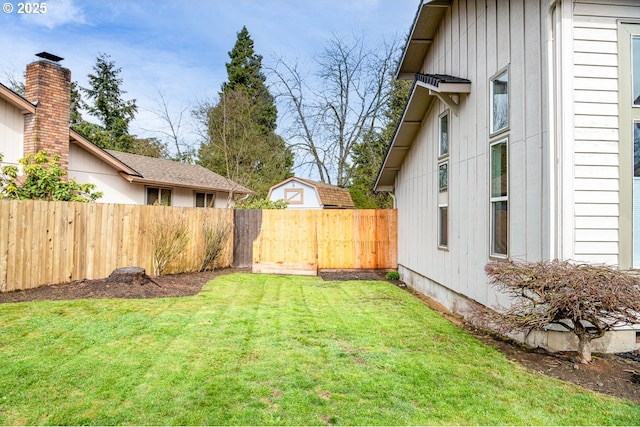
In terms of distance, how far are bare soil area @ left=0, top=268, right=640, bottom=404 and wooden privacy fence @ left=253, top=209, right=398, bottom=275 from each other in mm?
2078

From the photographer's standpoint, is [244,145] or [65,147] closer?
[65,147]

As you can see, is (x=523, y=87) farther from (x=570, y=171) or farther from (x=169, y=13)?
(x=169, y=13)

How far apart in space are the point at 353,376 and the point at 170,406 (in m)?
1.67

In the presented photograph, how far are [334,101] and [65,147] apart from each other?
19863 mm

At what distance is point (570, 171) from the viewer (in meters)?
4.12

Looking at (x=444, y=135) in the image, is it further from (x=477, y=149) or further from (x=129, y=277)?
(x=129, y=277)

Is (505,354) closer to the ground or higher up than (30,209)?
closer to the ground

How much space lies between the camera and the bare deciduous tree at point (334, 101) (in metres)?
27.3

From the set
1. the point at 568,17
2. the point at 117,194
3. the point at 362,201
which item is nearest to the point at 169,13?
the point at 117,194

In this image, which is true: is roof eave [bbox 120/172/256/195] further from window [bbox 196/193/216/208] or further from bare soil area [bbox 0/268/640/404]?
bare soil area [bbox 0/268/640/404]

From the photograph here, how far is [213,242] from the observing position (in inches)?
450

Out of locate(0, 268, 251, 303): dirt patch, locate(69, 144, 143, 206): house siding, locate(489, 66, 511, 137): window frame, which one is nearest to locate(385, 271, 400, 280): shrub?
locate(0, 268, 251, 303): dirt patch

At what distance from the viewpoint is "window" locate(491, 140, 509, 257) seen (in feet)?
16.9

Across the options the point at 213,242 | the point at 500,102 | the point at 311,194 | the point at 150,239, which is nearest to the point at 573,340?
the point at 500,102
